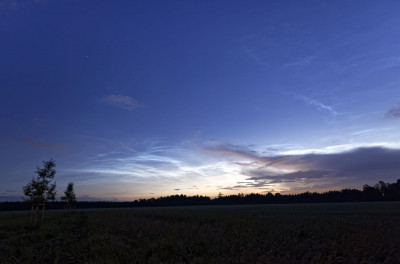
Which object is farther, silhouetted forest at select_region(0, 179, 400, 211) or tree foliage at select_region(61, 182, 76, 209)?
silhouetted forest at select_region(0, 179, 400, 211)

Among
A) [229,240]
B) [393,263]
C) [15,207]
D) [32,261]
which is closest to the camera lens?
[393,263]

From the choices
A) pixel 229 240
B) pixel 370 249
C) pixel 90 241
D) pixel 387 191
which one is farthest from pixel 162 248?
pixel 387 191

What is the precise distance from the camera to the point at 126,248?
10.2 metres

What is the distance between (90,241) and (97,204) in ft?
524

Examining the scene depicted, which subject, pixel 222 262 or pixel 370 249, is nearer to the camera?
pixel 222 262

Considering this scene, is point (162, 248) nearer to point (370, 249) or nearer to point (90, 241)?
point (90, 241)

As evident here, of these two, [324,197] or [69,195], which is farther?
[324,197]

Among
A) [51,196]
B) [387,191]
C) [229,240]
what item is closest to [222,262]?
[229,240]

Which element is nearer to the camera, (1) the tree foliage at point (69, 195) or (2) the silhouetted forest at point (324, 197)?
(1) the tree foliage at point (69, 195)

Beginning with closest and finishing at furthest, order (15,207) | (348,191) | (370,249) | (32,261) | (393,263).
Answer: (393,263) → (370,249) → (32,261) → (15,207) → (348,191)

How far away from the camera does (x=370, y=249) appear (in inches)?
337

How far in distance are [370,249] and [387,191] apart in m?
173

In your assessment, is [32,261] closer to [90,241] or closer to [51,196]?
[90,241]

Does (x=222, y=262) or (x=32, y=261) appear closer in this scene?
(x=222, y=262)
